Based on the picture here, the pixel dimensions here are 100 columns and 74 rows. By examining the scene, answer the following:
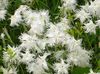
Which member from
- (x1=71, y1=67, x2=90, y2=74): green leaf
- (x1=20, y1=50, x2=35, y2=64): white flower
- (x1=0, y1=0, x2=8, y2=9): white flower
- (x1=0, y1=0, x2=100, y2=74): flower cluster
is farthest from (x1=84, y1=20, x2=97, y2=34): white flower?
(x1=0, y1=0, x2=8, y2=9): white flower

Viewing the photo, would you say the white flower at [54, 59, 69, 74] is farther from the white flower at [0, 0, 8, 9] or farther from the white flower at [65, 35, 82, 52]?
the white flower at [0, 0, 8, 9]

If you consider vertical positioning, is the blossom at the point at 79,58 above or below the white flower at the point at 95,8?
below

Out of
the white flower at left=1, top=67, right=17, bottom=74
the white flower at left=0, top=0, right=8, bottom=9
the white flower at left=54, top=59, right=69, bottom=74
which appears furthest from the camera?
the white flower at left=0, top=0, right=8, bottom=9

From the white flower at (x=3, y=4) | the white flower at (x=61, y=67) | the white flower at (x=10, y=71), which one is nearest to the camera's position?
the white flower at (x=61, y=67)

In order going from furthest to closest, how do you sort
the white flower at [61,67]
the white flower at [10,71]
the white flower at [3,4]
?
the white flower at [3,4]
the white flower at [10,71]
the white flower at [61,67]

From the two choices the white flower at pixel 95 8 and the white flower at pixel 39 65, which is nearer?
the white flower at pixel 39 65

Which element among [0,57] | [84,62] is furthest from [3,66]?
[84,62]

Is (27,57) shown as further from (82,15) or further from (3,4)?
(3,4)

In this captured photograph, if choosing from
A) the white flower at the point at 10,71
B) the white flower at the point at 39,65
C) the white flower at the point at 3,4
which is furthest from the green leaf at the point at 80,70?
the white flower at the point at 3,4

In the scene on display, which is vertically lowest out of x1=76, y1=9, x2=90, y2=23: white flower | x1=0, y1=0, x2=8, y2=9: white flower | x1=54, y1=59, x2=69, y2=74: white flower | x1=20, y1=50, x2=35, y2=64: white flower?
x1=54, y1=59, x2=69, y2=74: white flower

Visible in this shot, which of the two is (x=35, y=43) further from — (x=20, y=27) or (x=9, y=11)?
(x=9, y=11)

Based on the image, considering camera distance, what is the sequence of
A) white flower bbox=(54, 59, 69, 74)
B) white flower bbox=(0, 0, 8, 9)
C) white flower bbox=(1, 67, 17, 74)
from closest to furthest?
white flower bbox=(54, 59, 69, 74) < white flower bbox=(1, 67, 17, 74) < white flower bbox=(0, 0, 8, 9)

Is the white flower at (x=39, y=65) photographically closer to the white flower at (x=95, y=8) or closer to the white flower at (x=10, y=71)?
the white flower at (x=10, y=71)
